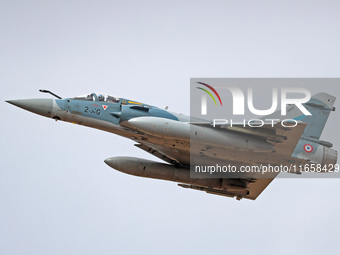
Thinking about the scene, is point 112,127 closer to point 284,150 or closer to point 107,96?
point 107,96

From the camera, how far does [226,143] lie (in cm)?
2541

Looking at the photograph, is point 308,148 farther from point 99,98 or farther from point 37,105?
point 37,105

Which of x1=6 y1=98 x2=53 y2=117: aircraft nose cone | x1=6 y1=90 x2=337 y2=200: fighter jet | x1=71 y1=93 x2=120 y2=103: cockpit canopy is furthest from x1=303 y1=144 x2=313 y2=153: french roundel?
x1=6 y1=98 x2=53 y2=117: aircraft nose cone

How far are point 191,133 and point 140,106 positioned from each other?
8.91 ft

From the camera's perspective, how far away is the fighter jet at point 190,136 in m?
25.2

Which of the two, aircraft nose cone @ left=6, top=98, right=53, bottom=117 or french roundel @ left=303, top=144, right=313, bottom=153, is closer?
aircraft nose cone @ left=6, top=98, right=53, bottom=117

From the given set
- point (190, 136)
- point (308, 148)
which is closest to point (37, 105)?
point (190, 136)

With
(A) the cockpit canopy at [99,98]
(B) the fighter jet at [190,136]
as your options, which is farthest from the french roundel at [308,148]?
(A) the cockpit canopy at [99,98]

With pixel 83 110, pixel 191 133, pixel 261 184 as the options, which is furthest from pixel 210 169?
pixel 83 110

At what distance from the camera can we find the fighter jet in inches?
993

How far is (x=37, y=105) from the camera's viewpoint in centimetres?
2648

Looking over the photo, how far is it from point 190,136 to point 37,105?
6743 mm

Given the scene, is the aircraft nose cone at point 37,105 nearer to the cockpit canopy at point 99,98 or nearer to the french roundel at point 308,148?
the cockpit canopy at point 99,98

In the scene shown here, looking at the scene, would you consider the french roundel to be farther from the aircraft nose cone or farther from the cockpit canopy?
the aircraft nose cone
